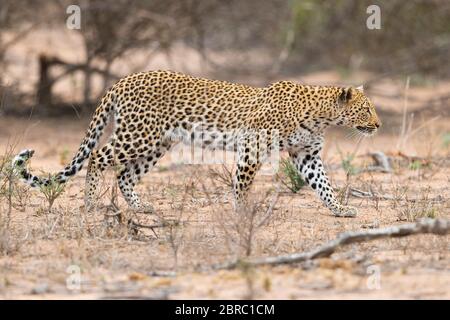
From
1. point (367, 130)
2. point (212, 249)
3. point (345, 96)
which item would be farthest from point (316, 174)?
point (212, 249)

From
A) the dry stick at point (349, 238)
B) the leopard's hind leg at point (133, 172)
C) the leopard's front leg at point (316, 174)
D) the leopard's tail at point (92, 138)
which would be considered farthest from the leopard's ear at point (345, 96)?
the dry stick at point (349, 238)

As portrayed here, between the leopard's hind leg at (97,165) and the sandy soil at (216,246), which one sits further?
the leopard's hind leg at (97,165)

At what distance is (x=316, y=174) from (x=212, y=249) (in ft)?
7.34

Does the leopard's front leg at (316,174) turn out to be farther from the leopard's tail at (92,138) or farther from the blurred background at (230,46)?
the blurred background at (230,46)

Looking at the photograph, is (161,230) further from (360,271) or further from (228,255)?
(360,271)

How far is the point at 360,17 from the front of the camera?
20.3 meters

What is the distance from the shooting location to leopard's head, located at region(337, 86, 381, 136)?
8.98 meters

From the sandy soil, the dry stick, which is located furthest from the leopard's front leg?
the dry stick

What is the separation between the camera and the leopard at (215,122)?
888 centimetres

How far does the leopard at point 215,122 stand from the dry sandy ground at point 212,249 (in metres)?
0.38

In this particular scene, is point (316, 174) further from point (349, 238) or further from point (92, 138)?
point (349, 238)

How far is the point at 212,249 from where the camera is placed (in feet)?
23.2

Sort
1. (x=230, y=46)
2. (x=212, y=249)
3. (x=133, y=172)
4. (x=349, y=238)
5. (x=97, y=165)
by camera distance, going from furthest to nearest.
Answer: (x=230, y=46) < (x=133, y=172) < (x=97, y=165) < (x=212, y=249) < (x=349, y=238)
